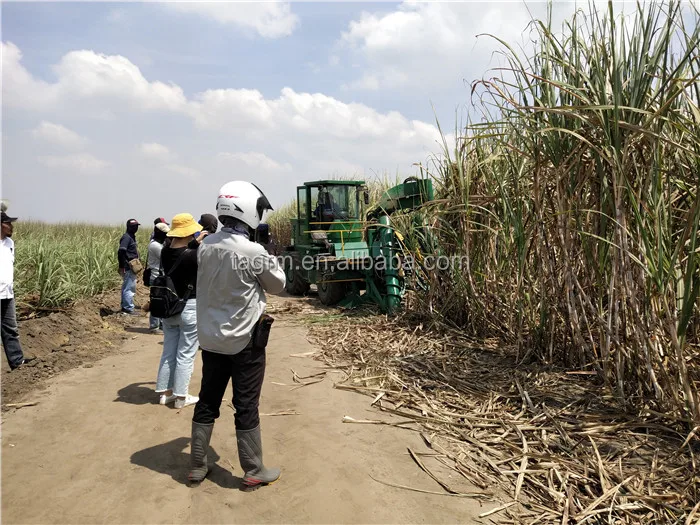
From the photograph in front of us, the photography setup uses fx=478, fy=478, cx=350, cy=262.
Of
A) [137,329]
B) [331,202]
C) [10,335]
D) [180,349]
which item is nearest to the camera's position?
[180,349]

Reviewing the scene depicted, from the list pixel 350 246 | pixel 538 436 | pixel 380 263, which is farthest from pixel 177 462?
pixel 350 246

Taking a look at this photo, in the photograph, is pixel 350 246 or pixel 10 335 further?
pixel 350 246

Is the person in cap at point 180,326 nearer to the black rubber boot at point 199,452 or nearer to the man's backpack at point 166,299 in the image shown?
the man's backpack at point 166,299

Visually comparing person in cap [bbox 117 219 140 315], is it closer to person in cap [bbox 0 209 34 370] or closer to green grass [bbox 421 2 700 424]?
person in cap [bbox 0 209 34 370]

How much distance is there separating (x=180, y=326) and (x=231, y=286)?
5.18 ft

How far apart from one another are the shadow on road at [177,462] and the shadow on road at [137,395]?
96 cm

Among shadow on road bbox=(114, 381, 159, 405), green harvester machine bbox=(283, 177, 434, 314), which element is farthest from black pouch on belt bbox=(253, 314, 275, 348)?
green harvester machine bbox=(283, 177, 434, 314)

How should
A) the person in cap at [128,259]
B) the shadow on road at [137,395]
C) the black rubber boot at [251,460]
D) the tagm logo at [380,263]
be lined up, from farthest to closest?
the person in cap at [128,259], the tagm logo at [380,263], the shadow on road at [137,395], the black rubber boot at [251,460]

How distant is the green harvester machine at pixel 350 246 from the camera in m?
7.16

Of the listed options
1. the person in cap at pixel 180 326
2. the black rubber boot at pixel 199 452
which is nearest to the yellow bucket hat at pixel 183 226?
the person in cap at pixel 180 326

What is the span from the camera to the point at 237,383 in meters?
2.89

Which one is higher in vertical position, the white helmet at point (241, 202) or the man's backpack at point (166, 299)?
the white helmet at point (241, 202)

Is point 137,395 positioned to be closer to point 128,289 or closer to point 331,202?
point 128,289

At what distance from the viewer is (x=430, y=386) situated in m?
4.27
